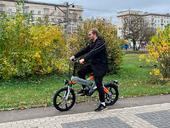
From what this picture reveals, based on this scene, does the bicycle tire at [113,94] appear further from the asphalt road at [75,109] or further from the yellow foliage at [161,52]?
the yellow foliage at [161,52]

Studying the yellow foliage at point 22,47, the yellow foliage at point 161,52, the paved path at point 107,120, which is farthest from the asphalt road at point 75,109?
the yellow foliage at point 22,47

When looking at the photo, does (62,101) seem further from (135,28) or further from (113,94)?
(135,28)

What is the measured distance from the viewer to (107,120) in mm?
4762

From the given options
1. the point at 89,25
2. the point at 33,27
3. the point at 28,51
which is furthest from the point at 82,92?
the point at 89,25

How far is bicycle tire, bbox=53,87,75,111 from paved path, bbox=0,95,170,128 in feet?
1.06

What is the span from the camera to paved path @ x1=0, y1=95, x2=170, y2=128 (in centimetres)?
443

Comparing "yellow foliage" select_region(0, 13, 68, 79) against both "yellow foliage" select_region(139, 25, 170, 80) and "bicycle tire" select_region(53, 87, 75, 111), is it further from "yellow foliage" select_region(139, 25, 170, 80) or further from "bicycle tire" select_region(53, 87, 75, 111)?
"yellow foliage" select_region(139, 25, 170, 80)

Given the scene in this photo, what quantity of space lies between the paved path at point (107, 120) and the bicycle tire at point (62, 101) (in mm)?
323

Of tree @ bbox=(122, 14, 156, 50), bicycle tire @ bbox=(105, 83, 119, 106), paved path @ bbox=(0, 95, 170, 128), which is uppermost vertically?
tree @ bbox=(122, 14, 156, 50)

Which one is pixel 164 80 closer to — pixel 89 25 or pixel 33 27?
pixel 89 25

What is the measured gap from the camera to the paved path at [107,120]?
443cm

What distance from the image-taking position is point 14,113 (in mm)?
5277

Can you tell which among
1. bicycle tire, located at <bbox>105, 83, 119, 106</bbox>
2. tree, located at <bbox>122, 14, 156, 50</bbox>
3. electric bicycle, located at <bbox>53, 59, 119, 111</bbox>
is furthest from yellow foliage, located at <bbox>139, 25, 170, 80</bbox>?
tree, located at <bbox>122, 14, 156, 50</bbox>

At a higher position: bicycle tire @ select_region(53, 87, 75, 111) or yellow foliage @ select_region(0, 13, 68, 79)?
yellow foliage @ select_region(0, 13, 68, 79)
